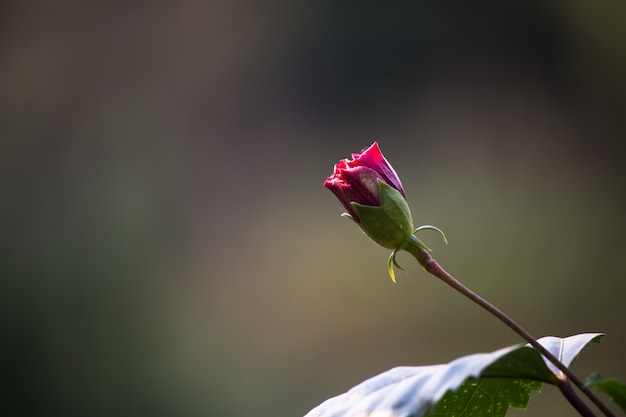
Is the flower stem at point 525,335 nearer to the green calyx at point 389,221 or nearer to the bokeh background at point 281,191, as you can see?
the green calyx at point 389,221

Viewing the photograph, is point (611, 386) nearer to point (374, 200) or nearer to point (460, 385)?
point (460, 385)

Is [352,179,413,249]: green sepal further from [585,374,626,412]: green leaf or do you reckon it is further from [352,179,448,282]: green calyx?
[585,374,626,412]: green leaf

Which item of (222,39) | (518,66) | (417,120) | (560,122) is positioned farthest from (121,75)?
(560,122)

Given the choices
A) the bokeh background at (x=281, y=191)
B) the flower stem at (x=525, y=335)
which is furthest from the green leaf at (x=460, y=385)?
the bokeh background at (x=281, y=191)

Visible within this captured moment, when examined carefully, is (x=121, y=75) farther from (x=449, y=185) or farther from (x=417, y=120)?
(x=449, y=185)

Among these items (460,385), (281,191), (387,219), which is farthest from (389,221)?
(281,191)

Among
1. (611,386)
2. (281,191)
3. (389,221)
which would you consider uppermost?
(281,191)

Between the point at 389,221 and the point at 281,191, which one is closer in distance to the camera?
the point at 389,221
